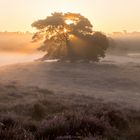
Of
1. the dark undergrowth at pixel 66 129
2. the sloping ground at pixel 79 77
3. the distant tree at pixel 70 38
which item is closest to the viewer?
the dark undergrowth at pixel 66 129

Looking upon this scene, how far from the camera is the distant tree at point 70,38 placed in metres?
81.3

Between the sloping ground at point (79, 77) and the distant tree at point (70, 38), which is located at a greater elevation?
the distant tree at point (70, 38)

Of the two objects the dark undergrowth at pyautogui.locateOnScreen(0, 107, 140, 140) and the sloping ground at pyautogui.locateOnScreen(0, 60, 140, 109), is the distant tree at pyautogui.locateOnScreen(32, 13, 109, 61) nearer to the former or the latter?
the sloping ground at pyautogui.locateOnScreen(0, 60, 140, 109)

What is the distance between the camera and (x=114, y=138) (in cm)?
946

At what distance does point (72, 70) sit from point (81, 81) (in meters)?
13.0

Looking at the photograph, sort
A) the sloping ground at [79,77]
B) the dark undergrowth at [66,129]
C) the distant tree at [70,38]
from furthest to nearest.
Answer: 1. the distant tree at [70,38]
2. the sloping ground at [79,77]
3. the dark undergrowth at [66,129]

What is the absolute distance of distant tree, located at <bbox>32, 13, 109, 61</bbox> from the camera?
81.3 meters

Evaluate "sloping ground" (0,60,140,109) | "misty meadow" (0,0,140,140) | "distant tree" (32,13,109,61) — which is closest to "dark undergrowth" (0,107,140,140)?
"misty meadow" (0,0,140,140)

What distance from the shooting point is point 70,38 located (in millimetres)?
84688

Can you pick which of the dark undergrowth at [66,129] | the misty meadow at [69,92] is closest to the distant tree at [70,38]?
the misty meadow at [69,92]

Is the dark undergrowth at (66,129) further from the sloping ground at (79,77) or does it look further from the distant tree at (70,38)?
the distant tree at (70,38)

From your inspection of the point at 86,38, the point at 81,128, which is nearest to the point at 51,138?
the point at 81,128

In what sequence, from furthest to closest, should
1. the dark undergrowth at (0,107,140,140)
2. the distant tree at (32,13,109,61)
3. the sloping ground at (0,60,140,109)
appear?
the distant tree at (32,13,109,61)
the sloping ground at (0,60,140,109)
the dark undergrowth at (0,107,140,140)

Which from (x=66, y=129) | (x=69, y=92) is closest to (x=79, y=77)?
(x=69, y=92)
